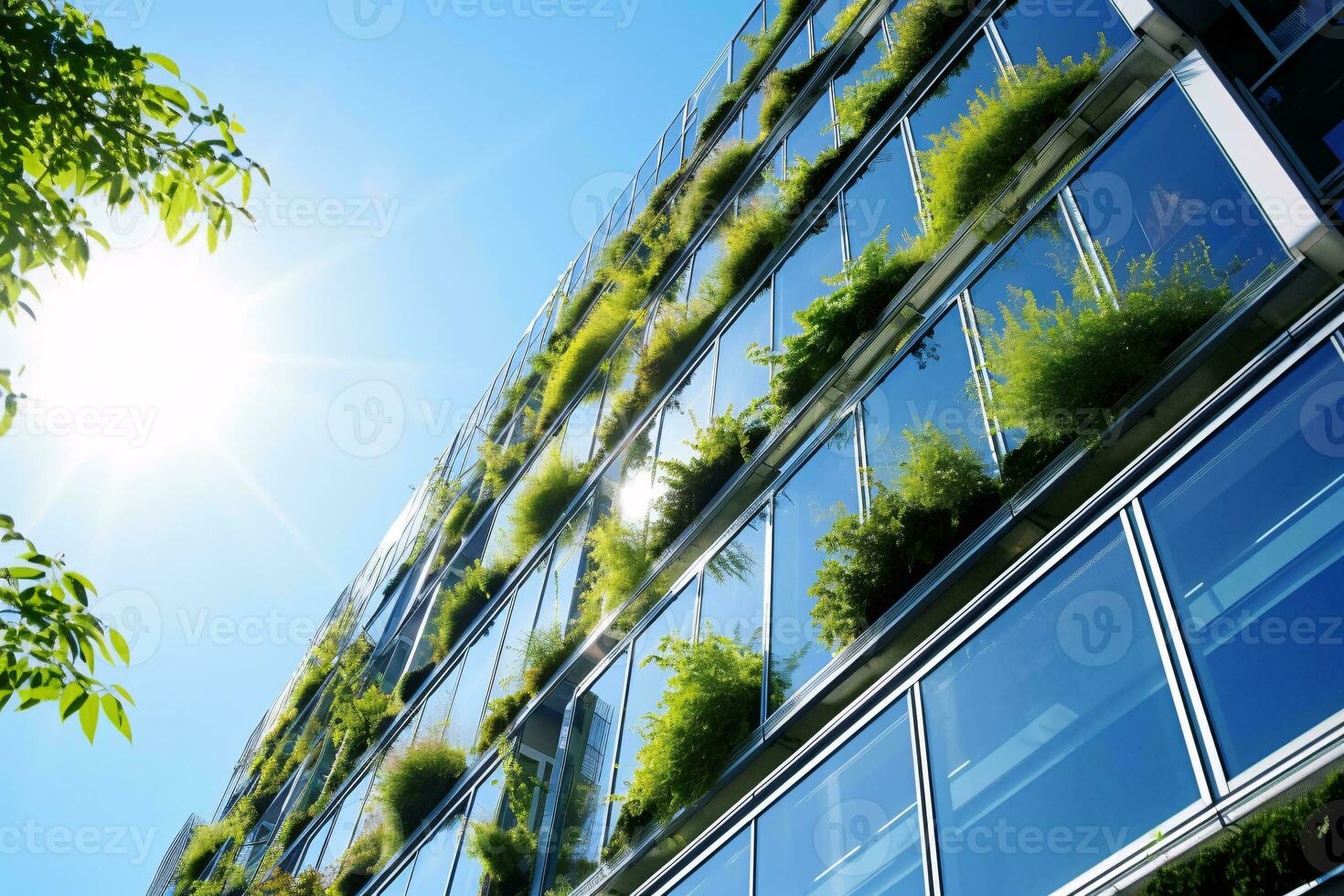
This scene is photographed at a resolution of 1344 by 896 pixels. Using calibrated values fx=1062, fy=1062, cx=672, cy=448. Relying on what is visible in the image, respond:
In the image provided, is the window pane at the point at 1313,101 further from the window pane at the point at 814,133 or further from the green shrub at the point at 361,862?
the green shrub at the point at 361,862

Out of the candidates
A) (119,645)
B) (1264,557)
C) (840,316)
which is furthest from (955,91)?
(119,645)

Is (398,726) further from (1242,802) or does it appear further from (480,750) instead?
(1242,802)

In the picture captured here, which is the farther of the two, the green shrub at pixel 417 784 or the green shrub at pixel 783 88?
the green shrub at pixel 783 88

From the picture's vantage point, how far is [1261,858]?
300cm

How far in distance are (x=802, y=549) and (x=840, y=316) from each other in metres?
2.02

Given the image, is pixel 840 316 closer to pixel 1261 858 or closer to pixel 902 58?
pixel 902 58

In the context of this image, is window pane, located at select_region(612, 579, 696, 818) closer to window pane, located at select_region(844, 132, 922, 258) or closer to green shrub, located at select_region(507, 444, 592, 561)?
window pane, located at select_region(844, 132, 922, 258)

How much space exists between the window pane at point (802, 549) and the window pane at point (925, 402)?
27 centimetres

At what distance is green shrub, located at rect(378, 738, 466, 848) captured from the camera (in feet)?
37.3

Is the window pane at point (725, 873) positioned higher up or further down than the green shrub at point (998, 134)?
further down

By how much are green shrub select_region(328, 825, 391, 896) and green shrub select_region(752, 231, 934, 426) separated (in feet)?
23.8

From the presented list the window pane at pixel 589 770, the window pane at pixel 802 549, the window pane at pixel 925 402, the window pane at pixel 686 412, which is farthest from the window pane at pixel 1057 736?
the window pane at pixel 686 412

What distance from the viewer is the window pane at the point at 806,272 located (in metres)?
9.00

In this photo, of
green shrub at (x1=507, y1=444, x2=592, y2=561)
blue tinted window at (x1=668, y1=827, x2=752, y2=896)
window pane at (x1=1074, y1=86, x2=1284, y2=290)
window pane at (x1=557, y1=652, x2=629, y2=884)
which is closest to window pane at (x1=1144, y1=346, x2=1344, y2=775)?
window pane at (x1=1074, y1=86, x2=1284, y2=290)
